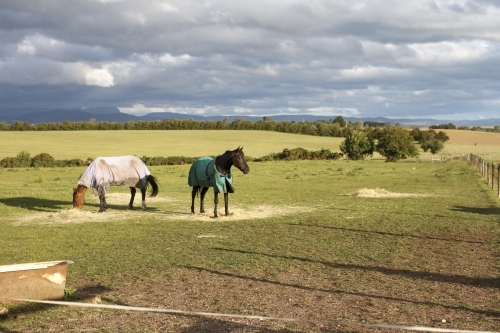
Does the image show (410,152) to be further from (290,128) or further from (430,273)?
(430,273)

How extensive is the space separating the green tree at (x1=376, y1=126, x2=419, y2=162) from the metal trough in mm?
60690

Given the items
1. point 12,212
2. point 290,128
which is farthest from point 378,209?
point 290,128

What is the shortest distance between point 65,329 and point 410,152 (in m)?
63.3

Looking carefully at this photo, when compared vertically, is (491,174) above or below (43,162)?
above

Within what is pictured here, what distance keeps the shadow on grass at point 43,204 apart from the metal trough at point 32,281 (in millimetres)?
10121

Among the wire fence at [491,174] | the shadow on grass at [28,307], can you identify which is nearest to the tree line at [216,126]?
the wire fence at [491,174]

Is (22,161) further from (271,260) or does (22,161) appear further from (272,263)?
(272,263)

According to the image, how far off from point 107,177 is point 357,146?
52.0 m

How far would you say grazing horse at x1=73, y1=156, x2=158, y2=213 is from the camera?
1588cm

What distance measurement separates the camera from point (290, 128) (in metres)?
93.6

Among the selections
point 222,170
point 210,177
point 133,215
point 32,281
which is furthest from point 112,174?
point 32,281

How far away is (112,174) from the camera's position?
1608 centimetres

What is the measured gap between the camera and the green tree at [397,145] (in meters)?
65.1

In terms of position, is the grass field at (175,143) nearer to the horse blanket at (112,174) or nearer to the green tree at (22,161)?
the green tree at (22,161)
